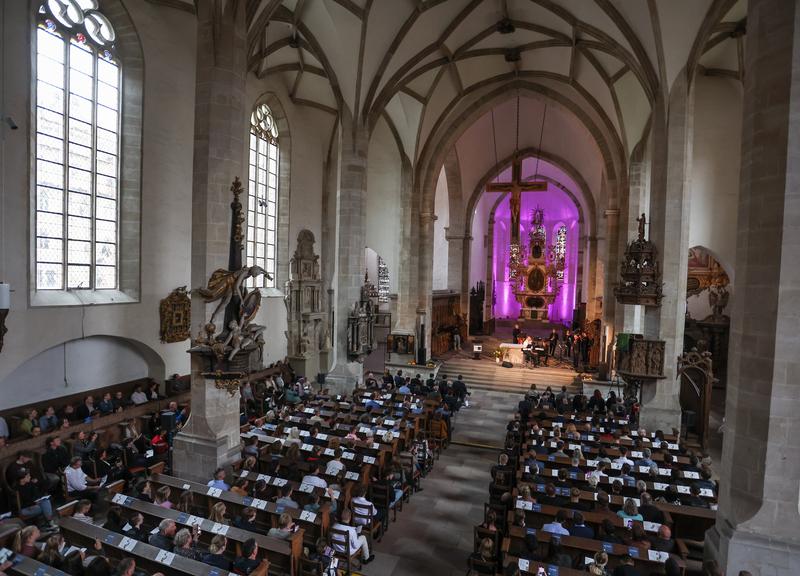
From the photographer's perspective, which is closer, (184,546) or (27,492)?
(184,546)

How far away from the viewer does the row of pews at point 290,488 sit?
6.51 metres

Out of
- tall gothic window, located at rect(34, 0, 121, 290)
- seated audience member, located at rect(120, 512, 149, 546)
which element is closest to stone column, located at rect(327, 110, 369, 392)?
tall gothic window, located at rect(34, 0, 121, 290)

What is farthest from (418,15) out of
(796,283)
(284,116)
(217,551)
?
(217,551)

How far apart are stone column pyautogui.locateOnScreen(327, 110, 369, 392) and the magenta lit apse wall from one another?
2377cm

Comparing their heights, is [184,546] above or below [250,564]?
above

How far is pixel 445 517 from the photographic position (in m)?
9.71

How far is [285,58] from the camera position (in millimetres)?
18469

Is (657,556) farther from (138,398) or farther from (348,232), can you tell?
(348,232)

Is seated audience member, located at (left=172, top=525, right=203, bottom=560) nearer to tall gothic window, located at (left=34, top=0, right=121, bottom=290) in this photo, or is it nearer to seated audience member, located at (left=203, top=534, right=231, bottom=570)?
seated audience member, located at (left=203, top=534, right=231, bottom=570)

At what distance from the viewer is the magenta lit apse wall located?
40.3 meters

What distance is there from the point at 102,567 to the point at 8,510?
569 cm

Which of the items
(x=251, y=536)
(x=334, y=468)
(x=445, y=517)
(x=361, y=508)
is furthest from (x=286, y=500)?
(x=445, y=517)

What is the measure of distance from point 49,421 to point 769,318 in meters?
14.1

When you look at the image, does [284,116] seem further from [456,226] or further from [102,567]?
[102,567]
